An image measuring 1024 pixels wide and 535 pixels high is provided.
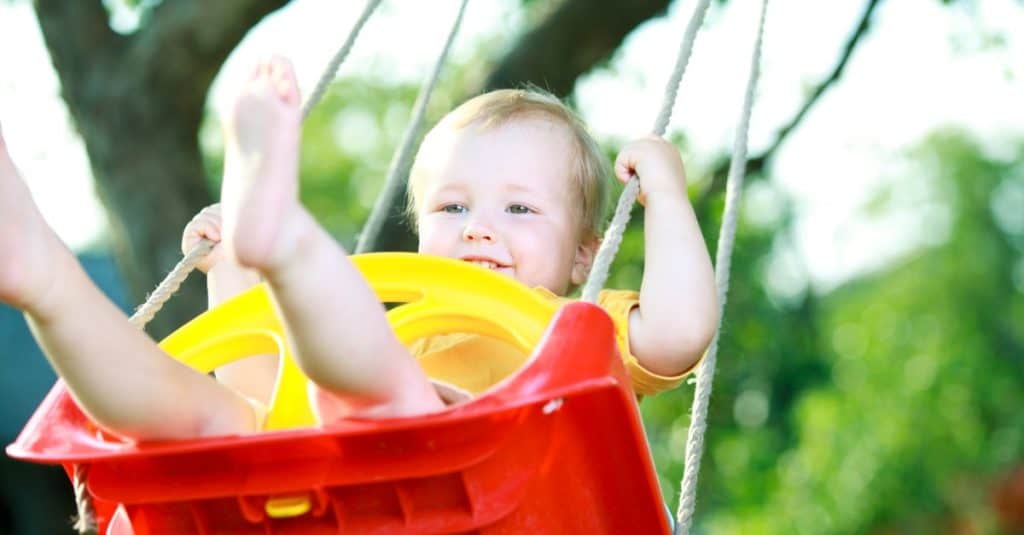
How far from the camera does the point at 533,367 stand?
5.08 ft

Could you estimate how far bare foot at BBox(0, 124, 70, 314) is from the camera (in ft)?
5.13

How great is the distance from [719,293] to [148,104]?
87.5 inches

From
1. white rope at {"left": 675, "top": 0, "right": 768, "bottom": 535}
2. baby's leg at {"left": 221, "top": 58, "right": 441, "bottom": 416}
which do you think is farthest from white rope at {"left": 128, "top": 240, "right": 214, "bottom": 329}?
white rope at {"left": 675, "top": 0, "right": 768, "bottom": 535}

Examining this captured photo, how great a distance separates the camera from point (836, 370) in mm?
15797

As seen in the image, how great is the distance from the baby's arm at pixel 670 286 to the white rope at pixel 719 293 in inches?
4.2

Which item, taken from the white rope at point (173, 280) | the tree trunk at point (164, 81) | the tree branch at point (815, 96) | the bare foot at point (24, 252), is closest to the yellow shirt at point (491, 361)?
the white rope at point (173, 280)

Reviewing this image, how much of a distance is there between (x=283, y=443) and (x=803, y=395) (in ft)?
42.5

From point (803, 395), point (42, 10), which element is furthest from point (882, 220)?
point (42, 10)

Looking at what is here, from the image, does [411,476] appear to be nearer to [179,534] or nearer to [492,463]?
[492,463]

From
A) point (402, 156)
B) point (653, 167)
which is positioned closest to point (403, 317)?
point (653, 167)

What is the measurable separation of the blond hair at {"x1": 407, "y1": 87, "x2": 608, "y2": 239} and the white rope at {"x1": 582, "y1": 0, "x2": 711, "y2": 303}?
0.14 metres

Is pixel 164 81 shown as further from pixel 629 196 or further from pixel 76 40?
pixel 629 196

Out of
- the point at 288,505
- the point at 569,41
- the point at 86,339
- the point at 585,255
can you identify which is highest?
the point at 86,339

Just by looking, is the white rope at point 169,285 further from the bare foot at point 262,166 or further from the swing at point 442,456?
the bare foot at point 262,166
